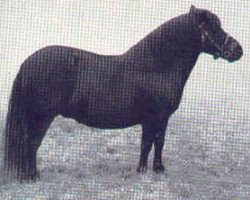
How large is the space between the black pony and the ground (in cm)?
34

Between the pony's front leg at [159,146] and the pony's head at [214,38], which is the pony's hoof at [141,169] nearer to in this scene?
the pony's front leg at [159,146]

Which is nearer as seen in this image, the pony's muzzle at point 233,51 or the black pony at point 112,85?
the black pony at point 112,85

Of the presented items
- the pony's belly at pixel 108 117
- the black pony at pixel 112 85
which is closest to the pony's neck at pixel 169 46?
the black pony at pixel 112 85

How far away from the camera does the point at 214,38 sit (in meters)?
5.62

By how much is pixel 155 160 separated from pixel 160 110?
75 centimetres

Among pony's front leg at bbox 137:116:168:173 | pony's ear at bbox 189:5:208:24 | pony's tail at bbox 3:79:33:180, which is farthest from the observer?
pony's front leg at bbox 137:116:168:173

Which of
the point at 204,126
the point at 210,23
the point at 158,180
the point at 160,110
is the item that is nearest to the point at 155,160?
the point at 158,180

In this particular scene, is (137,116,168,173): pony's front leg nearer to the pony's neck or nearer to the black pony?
the black pony

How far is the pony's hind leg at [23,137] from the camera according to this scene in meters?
5.35

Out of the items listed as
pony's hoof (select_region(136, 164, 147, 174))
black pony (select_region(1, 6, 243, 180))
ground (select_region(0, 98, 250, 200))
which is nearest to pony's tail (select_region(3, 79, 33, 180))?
black pony (select_region(1, 6, 243, 180))

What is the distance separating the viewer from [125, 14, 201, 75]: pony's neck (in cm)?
561

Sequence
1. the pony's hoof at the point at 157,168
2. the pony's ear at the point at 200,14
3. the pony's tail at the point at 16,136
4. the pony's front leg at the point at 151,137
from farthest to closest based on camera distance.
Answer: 1. the pony's hoof at the point at 157,168
2. the pony's front leg at the point at 151,137
3. the pony's ear at the point at 200,14
4. the pony's tail at the point at 16,136

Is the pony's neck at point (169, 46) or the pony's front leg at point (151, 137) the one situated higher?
the pony's neck at point (169, 46)

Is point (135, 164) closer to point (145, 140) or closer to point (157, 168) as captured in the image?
point (157, 168)
